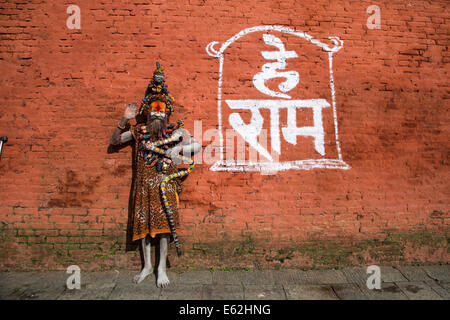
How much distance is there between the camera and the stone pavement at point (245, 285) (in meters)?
3.38

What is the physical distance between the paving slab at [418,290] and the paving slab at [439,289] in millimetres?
49

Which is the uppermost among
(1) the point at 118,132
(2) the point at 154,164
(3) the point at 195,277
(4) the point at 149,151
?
(1) the point at 118,132

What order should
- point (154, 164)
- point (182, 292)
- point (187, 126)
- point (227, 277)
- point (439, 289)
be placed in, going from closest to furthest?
point (182, 292)
point (439, 289)
point (154, 164)
point (227, 277)
point (187, 126)

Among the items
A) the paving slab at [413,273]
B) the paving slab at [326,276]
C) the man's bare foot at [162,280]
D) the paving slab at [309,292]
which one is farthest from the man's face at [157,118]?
the paving slab at [413,273]

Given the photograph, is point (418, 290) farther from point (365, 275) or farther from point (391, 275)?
point (365, 275)

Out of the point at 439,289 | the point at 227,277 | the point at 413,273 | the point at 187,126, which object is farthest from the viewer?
the point at 187,126

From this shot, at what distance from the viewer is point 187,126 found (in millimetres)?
4008

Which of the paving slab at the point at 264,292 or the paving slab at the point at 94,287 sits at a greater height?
the paving slab at the point at 94,287

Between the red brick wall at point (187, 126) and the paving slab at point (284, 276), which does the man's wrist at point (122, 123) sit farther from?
the paving slab at point (284, 276)

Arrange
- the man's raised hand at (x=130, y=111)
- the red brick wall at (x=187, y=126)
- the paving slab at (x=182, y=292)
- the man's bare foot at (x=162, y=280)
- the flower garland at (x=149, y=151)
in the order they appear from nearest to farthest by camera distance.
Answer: the paving slab at (x=182, y=292), the man's bare foot at (x=162, y=280), the flower garland at (x=149, y=151), the man's raised hand at (x=130, y=111), the red brick wall at (x=187, y=126)

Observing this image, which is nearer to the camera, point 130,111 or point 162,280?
point 162,280

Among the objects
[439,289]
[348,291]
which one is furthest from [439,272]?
[348,291]

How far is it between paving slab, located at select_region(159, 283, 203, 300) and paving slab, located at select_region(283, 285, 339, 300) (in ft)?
3.53

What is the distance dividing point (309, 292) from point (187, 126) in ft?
8.69
